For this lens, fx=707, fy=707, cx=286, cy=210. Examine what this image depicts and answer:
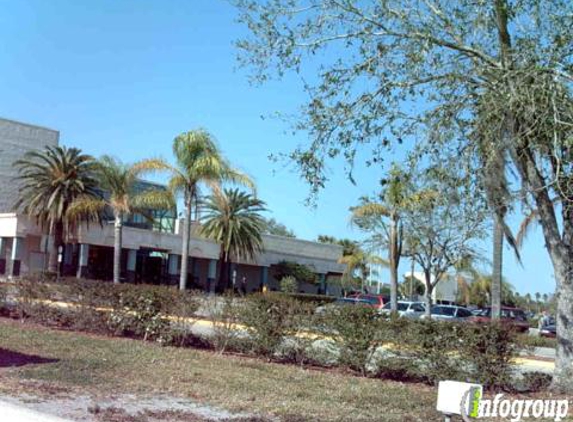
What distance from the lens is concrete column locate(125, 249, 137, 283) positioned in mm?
52125

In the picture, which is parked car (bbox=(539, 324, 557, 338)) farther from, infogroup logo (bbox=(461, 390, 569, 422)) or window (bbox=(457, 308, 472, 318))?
infogroup logo (bbox=(461, 390, 569, 422))

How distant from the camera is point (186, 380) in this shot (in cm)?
1100

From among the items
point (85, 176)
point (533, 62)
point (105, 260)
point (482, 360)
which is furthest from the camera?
point (105, 260)

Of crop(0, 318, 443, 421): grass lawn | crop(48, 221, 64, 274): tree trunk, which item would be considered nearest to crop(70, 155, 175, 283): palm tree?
crop(48, 221, 64, 274): tree trunk

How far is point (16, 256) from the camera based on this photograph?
1964 inches

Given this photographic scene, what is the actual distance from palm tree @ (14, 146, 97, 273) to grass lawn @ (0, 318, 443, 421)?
30312mm

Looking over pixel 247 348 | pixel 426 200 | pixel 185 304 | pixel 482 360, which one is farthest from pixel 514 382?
pixel 185 304

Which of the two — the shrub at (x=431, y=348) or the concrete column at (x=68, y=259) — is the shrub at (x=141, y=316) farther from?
the concrete column at (x=68, y=259)

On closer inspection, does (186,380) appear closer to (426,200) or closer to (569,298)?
(426,200)

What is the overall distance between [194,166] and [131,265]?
21.8 metres

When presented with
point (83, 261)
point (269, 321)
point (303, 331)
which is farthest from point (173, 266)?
point (303, 331)

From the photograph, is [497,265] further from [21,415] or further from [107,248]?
[107,248]

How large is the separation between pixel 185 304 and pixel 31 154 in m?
34.1

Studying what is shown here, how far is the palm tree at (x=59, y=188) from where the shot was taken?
43.6m
